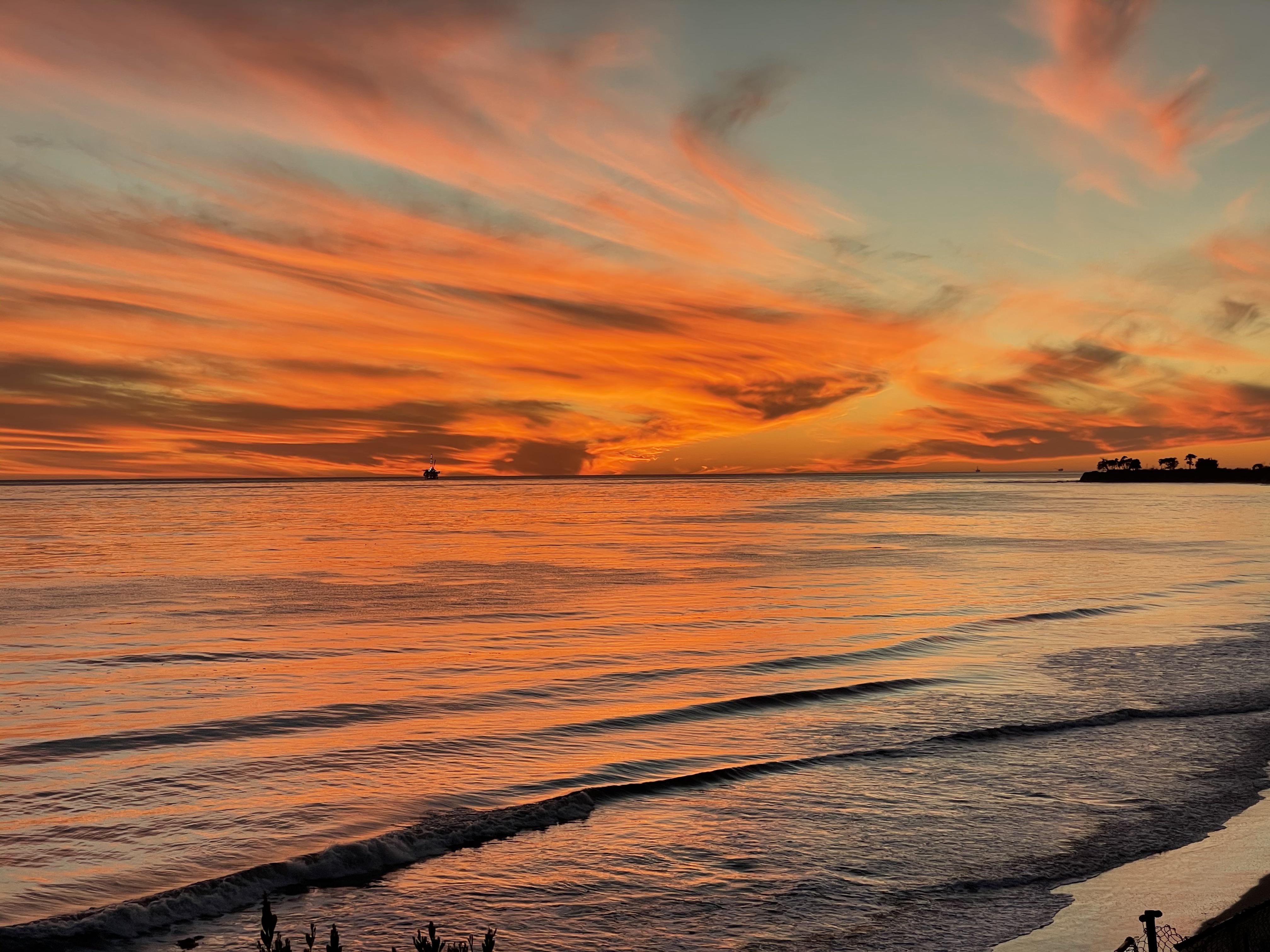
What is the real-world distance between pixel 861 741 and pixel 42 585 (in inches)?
1410

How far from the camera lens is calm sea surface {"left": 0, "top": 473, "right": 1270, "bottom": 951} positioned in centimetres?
967

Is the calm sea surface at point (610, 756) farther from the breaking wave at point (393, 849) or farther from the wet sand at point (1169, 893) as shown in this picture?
the wet sand at point (1169, 893)

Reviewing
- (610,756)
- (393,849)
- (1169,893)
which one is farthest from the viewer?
(610,756)

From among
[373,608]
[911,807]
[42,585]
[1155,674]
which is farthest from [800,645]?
[42,585]

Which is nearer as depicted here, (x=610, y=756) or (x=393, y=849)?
(x=393, y=849)

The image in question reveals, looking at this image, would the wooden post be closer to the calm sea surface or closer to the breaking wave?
the calm sea surface

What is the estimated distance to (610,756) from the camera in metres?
14.9

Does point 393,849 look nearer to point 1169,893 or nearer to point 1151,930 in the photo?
point 1151,930

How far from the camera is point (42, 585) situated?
128 feet

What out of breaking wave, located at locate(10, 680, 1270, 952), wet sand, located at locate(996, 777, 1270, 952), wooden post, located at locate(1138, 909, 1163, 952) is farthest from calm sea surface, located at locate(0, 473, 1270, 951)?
wooden post, located at locate(1138, 909, 1163, 952)

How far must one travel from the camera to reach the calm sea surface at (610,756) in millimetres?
9672

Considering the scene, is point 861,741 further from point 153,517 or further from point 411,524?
point 153,517

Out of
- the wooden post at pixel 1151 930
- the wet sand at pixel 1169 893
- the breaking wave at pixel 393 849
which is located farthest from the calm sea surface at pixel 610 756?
the wooden post at pixel 1151 930

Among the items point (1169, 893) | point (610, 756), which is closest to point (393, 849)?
point (610, 756)
